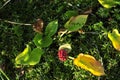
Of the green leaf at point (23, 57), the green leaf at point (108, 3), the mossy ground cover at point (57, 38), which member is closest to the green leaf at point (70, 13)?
the mossy ground cover at point (57, 38)

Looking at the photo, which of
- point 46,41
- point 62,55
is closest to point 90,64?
point 62,55

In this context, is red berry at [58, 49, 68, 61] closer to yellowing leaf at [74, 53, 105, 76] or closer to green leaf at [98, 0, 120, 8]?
yellowing leaf at [74, 53, 105, 76]

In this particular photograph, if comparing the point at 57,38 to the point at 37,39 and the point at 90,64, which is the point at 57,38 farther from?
the point at 90,64

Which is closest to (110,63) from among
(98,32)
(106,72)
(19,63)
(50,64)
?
(106,72)

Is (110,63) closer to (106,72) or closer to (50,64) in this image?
(106,72)

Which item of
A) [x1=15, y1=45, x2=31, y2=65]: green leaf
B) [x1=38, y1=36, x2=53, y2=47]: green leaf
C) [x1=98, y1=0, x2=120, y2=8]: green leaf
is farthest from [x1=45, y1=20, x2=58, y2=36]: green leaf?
[x1=98, y1=0, x2=120, y2=8]: green leaf

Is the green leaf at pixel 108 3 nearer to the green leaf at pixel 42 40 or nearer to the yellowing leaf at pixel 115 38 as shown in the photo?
the yellowing leaf at pixel 115 38

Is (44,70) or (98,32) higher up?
(98,32)
